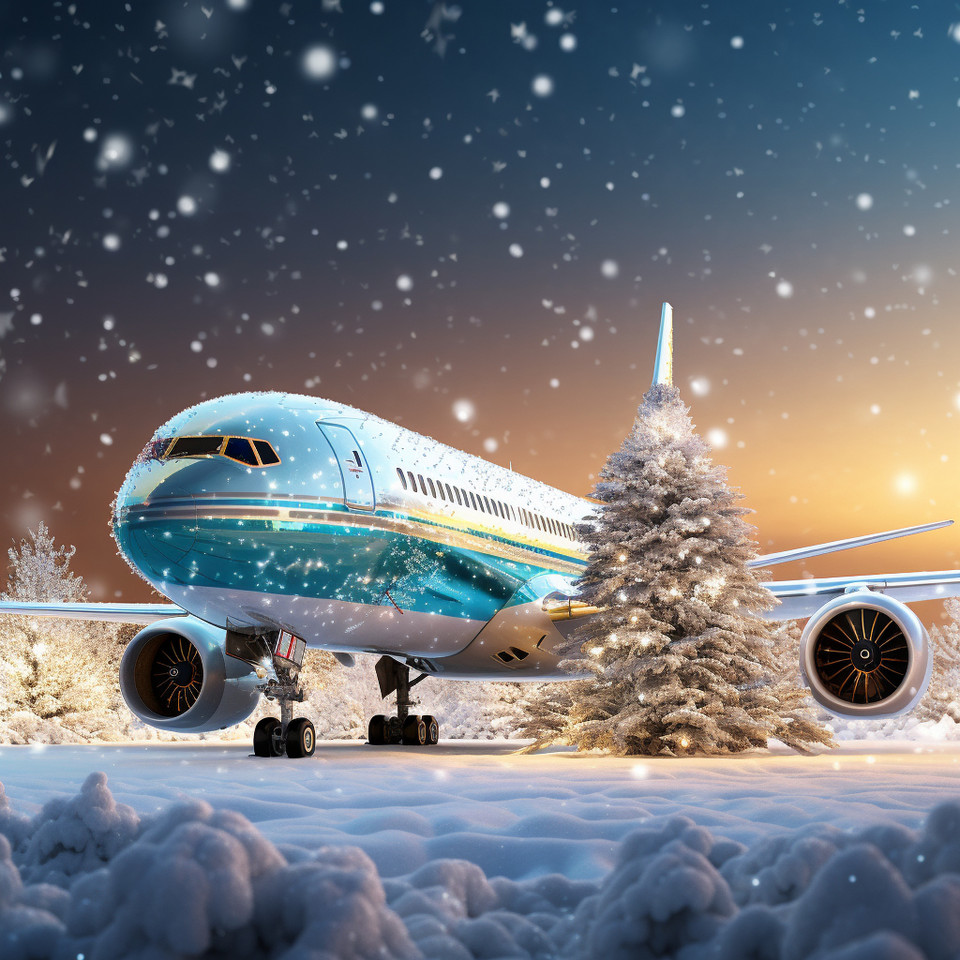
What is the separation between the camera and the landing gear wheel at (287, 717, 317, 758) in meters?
9.75

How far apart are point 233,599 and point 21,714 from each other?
8861mm

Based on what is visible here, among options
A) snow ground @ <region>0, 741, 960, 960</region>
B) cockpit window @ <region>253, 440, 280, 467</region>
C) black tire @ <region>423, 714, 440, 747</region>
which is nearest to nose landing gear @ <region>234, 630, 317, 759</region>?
cockpit window @ <region>253, 440, 280, 467</region>

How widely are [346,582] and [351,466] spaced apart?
46.5 inches

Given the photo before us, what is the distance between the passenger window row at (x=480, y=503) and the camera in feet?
36.8

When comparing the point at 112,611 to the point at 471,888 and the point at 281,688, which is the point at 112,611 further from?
the point at 471,888

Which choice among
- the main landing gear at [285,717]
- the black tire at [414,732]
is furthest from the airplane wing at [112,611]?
the main landing gear at [285,717]

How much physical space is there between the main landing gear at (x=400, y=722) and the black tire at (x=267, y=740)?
3.33 metres

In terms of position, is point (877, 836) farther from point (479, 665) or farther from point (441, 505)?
point (479, 665)

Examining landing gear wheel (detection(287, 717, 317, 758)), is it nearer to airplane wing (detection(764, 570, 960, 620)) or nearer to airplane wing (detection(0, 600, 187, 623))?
airplane wing (detection(0, 600, 187, 623))

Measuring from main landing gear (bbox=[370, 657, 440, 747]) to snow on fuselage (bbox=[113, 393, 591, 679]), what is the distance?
95 centimetres

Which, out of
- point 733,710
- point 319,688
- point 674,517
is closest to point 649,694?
point 733,710

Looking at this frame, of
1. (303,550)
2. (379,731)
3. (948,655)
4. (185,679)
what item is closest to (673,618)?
(303,550)

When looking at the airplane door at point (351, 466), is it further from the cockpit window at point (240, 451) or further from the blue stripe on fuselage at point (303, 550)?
the cockpit window at point (240, 451)

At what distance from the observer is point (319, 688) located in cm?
2572
